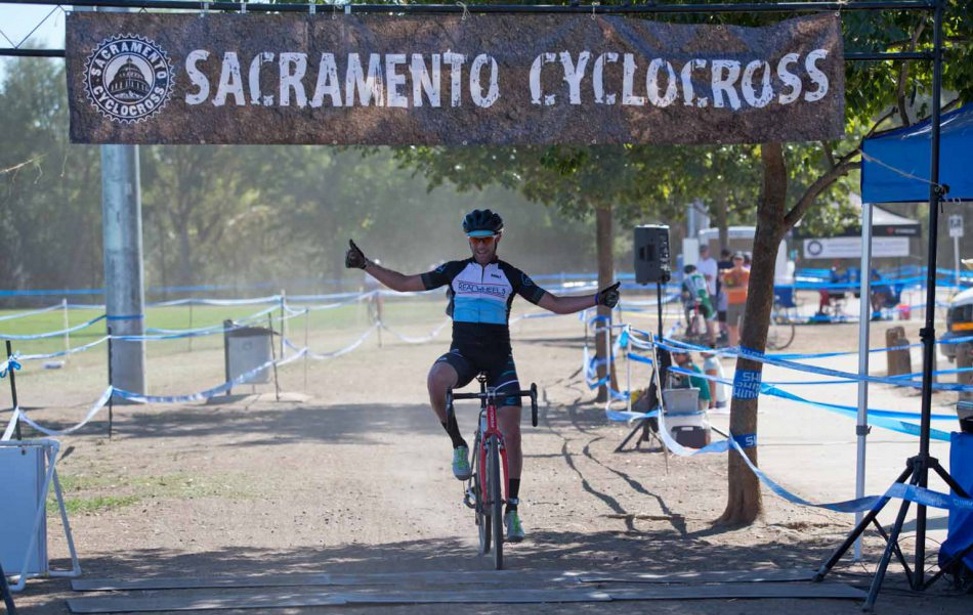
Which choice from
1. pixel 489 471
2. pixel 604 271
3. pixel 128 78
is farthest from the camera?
pixel 604 271

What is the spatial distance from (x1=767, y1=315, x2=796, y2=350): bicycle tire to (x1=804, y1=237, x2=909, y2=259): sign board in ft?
22.9

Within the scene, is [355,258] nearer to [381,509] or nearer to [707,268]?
[381,509]

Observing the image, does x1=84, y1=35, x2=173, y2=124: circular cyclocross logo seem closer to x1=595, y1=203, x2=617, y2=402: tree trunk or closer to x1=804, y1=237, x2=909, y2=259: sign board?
x1=595, y1=203, x2=617, y2=402: tree trunk

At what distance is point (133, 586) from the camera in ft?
22.3

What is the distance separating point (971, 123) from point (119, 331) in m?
13.7

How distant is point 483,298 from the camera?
7738mm

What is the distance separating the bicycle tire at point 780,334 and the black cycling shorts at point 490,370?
54.6 ft

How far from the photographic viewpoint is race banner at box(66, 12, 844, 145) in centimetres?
710

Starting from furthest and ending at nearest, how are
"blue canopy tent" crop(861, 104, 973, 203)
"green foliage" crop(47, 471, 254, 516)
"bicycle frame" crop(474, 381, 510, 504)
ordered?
1. "green foliage" crop(47, 471, 254, 516)
2. "bicycle frame" crop(474, 381, 510, 504)
3. "blue canopy tent" crop(861, 104, 973, 203)

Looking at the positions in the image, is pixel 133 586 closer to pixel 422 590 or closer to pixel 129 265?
pixel 422 590

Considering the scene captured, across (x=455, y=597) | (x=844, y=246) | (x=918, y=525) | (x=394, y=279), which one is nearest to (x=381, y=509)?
(x=394, y=279)

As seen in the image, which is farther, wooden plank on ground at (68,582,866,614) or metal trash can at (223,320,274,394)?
metal trash can at (223,320,274,394)

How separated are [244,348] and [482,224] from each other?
39.4ft

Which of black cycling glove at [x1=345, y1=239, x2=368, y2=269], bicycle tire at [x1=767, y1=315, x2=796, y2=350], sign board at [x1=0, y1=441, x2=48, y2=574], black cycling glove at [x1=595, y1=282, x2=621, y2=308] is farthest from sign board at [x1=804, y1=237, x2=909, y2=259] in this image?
sign board at [x1=0, y1=441, x2=48, y2=574]
